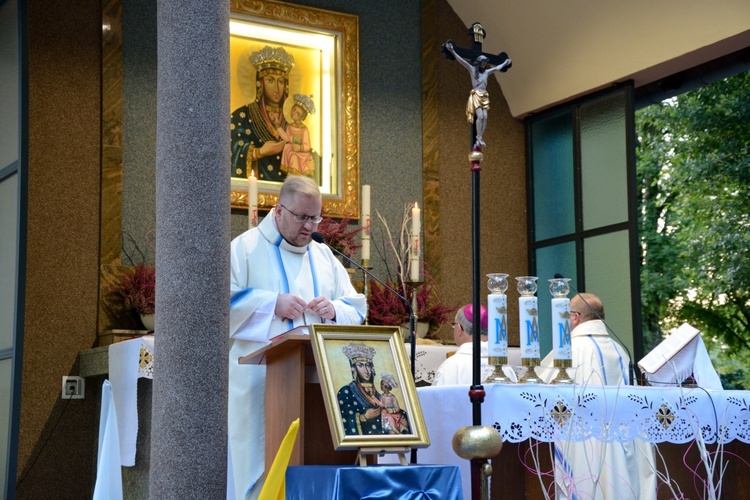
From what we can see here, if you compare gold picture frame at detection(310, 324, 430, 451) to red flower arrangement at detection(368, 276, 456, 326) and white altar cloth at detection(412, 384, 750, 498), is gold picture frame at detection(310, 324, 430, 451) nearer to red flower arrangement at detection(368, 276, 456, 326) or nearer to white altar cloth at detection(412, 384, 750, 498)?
white altar cloth at detection(412, 384, 750, 498)

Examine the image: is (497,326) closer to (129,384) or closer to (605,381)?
(605,381)

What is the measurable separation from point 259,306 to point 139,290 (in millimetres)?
2372

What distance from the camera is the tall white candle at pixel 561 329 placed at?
14.0 ft

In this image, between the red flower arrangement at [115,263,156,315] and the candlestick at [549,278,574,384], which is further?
the red flower arrangement at [115,263,156,315]

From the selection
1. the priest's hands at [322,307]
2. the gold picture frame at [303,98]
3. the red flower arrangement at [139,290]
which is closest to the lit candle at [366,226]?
the gold picture frame at [303,98]

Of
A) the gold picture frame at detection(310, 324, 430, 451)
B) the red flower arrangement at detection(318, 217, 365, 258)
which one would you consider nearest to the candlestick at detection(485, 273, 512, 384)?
the gold picture frame at detection(310, 324, 430, 451)

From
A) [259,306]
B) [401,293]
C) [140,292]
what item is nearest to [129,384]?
[140,292]

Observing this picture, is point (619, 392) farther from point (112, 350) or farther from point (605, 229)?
point (605, 229)

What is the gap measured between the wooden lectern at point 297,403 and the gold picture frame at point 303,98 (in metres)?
3.67

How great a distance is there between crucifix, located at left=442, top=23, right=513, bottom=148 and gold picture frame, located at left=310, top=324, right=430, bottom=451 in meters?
0.81

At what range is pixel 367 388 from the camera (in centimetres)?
347

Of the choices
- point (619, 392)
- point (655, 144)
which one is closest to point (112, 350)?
point (619, 392)

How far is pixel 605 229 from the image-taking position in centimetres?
797

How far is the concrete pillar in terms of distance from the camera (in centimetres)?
369
